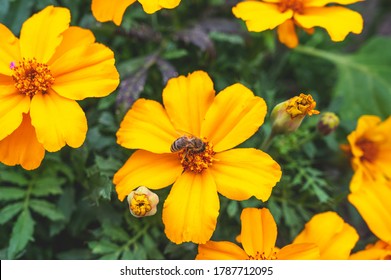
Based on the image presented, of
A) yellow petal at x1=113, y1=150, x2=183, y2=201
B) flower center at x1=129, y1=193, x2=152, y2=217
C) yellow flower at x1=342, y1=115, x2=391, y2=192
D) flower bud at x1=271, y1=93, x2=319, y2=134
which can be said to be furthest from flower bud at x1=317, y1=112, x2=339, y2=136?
flower center at x1=129, y1=193, x2=152, y2=217

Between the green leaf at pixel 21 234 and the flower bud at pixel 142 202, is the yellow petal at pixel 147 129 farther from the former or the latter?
the green leaf at pixel 21 234

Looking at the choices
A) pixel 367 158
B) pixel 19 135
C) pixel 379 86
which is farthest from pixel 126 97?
pixel 379 86

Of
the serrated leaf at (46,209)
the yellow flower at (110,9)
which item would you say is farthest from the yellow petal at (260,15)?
the serrated leaf at (46,209)

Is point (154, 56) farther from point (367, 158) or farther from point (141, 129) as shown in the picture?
point (367, 158)

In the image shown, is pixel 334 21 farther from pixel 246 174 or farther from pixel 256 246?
pixel 256 246

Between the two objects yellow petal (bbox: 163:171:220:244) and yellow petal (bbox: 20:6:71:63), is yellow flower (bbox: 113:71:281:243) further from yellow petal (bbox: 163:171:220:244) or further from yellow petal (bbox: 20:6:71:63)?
yellow petal (bbox: 20:6:71:63)

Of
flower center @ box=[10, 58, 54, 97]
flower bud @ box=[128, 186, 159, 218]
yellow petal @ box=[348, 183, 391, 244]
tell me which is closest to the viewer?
flower bud @ box=[128, 186, 159, 218]
